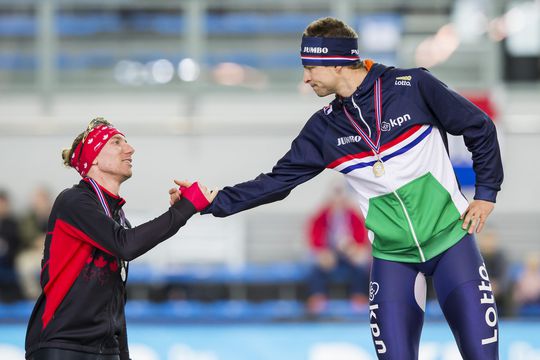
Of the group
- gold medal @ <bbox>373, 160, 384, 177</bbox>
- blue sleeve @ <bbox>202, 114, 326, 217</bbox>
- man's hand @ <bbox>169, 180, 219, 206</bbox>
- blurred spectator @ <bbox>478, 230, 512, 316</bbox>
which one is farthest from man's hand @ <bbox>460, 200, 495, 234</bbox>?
blurred spectator @ <bbox>478, 230, 512, 316</bbox>

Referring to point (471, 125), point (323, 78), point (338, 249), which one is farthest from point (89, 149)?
point (338, 249)

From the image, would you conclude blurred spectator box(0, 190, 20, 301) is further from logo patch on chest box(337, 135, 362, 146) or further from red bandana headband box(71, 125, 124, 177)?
logo patch on chest box(337, 135, 362, 146)

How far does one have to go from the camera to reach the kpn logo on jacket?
4789mm

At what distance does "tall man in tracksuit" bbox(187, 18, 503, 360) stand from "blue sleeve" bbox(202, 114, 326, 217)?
0.56 ft

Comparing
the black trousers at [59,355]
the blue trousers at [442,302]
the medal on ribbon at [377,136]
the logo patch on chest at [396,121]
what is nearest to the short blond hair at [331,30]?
the medal on ribbon at [377,136]

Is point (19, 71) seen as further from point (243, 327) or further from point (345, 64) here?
point (345, 64)

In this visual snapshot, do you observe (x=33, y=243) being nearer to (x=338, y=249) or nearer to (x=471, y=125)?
(x=338, y=249)

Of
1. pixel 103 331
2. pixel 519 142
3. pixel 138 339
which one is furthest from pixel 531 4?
pixel 103 331

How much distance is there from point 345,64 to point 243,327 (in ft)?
12.8

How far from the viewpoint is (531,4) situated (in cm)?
1331

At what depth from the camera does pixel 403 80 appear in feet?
15.8

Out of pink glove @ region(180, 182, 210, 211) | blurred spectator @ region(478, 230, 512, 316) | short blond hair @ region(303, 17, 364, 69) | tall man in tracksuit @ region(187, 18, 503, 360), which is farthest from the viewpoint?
blurred spectator @ region(478, 230, 512, 316)

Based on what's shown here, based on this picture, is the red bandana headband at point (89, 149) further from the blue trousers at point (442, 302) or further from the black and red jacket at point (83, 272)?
the blue trousers at point (442, 302)

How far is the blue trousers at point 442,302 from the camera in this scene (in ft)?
15.1
